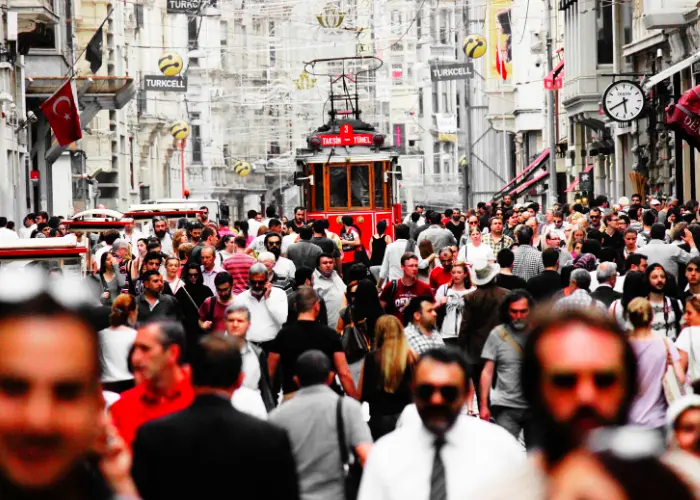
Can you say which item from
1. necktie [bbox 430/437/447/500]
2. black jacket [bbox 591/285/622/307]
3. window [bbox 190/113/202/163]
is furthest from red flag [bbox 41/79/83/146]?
window [bbox 190/113/202/163]

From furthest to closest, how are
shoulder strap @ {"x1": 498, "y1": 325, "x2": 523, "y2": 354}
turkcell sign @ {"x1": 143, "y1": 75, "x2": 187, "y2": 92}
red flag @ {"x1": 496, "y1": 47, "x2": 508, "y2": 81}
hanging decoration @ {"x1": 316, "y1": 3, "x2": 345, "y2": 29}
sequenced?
1. red flag @ {"x1": 496, "y1": 47, "x2": 508, "y2": 81}
2. hanging decoration @ {"x1": 316, "y1": 3, "x2": 345, "y2": 29}
3. turkcell sign @ {"x1": 143, "y1": 75, "x2": 187, "y2": 92}
4. shoulder strap @ {"x1": 498, "y1": 325, "x2": 523, "y2": 354}

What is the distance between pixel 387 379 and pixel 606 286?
357cm

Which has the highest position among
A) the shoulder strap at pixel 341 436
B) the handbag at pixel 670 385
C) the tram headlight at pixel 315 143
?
the tram headlight at pixel 315 143

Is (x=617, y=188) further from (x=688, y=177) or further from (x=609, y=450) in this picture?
(x=609, y=450)

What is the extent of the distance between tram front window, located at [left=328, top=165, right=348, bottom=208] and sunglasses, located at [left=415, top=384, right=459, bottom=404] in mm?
26991

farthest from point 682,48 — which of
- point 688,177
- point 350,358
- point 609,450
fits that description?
point 609,450

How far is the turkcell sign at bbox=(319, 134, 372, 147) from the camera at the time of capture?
108 ft

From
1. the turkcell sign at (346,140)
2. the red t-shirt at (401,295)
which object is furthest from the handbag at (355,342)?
the turkcell sign at (346,140)

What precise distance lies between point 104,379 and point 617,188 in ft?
121

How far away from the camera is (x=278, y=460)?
4207 mm

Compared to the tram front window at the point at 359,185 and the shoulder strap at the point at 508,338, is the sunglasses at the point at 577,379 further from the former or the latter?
the tram front window at the point at 359,185

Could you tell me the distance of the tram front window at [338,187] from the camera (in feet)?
106

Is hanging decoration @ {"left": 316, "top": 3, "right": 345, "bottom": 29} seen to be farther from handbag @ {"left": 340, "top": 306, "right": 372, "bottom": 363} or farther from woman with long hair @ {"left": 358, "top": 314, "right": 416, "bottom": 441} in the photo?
woman with long hair @ {"left": 358, "top": 314, "right": 416, "bottom": 441}

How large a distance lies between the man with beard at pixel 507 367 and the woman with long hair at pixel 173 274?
4587 millimetres
